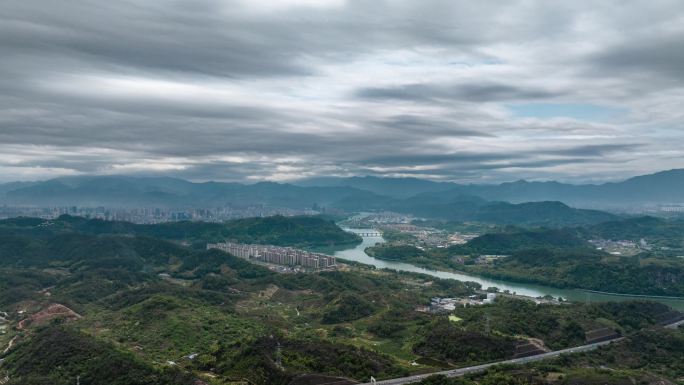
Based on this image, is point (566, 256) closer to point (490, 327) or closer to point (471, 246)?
point (471, 246)

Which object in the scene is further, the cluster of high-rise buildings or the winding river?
the cluster of high-rise buildings

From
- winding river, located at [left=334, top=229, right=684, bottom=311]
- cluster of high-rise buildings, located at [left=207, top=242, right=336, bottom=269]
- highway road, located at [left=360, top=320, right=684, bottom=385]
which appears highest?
highway road, located at [left=360, top=320, right=684, bottom=385]

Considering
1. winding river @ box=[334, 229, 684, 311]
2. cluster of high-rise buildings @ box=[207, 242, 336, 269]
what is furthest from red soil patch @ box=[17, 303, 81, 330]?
winding river @ box=[334, 229, 684, 311]

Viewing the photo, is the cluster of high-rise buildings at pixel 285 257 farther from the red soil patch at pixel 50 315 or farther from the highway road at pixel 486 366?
the highway road at pixel 486 366

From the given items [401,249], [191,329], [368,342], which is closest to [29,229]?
[401,249]

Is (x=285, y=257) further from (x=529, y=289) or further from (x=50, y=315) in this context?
(x=50, y=315)

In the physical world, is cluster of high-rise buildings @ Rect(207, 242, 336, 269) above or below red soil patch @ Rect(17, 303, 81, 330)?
below

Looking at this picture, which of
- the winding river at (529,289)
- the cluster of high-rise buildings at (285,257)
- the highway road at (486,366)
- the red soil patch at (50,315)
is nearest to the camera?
the highway road at (486,366)

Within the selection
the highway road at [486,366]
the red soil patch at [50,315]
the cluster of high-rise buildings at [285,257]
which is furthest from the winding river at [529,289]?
the red soil patch at [50,315]

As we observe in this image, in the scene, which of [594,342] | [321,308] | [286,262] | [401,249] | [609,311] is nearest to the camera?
[594,342]

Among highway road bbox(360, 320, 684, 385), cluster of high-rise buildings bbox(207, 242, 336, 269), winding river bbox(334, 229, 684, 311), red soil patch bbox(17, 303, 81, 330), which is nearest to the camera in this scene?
highway road bbox(360, 320, 684, 385)

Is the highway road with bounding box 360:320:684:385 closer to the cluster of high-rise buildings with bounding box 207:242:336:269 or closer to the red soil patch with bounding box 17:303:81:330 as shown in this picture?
the red soil patch with bounding box 17:303:81:330
